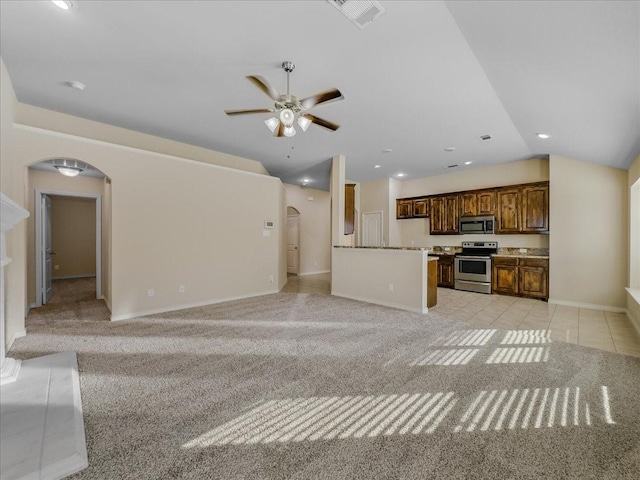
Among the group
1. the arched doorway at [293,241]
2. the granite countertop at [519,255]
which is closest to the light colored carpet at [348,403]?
the granite countertop at [519,255]

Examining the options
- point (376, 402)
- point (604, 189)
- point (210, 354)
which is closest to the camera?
point (376, 402)

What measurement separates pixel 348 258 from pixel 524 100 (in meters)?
3.73

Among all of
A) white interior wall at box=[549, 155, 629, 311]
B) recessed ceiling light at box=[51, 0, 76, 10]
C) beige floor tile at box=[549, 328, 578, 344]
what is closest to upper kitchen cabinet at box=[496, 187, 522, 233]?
white interior wall at box=[549, 155, 629, 311]

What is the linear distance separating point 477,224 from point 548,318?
270 centimetres

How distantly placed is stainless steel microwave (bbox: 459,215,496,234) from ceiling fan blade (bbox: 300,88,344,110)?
5253 millimetres

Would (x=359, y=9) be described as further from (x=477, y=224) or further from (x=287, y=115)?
(x=477, y=224)

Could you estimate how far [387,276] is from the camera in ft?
16.8

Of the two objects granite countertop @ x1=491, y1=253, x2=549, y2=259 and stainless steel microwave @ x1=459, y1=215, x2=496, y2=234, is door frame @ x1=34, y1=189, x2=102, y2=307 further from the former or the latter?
granite countertop @ x1=491, y1=253, x2=549, y2=259

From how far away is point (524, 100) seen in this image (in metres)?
3.27

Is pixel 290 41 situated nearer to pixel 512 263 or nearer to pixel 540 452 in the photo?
pixel 540 452

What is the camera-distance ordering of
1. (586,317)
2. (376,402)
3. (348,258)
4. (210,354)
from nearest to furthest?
(376,402) < (210,354) < (586,317) < (348,258)

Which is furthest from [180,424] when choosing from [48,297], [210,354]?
[48,297]

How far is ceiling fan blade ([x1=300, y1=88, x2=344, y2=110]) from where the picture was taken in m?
2.61

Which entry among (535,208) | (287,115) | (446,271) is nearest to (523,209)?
(535,208)
